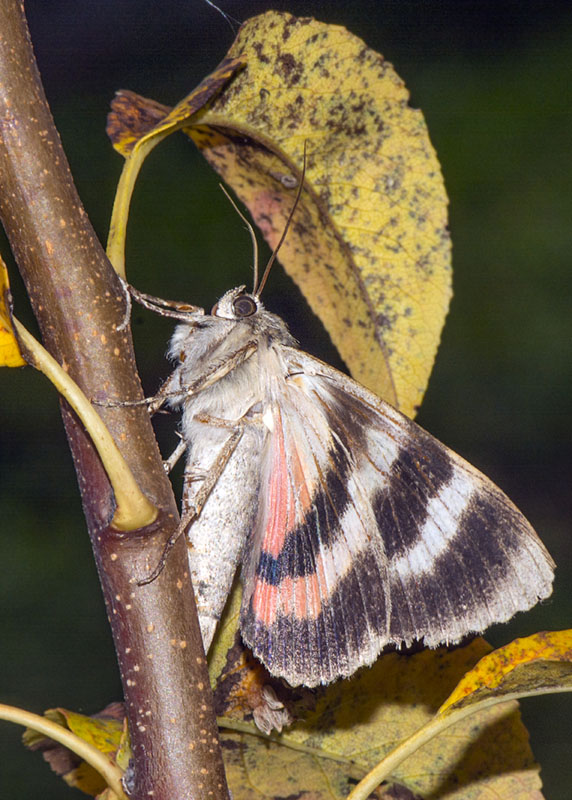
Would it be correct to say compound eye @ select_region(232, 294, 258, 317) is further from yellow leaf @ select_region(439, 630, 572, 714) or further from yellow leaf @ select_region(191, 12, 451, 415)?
yellow leaf @ select_region(439, 630, 572, 714)

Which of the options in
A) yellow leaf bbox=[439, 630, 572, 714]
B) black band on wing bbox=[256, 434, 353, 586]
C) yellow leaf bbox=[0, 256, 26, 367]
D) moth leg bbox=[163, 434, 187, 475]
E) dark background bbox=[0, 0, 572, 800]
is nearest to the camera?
yellow leaf bbox=[0, 256, 26, 367]

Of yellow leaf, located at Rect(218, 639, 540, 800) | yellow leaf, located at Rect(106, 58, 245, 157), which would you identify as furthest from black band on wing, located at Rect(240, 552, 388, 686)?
yellow leaf, located at Rect(106, 58, 245, 157)

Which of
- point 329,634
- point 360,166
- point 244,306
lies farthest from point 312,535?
point 360,166

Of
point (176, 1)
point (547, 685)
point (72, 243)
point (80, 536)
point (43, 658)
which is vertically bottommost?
point (43, 658)

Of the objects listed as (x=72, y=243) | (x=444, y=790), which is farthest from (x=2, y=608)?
(x=72, y=243)

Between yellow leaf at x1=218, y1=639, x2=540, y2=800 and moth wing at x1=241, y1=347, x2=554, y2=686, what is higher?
moth wing at x1=241, y1=347, x2=554, y2=686

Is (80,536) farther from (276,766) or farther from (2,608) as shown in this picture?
(276,766)

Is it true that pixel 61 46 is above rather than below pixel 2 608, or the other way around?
above
